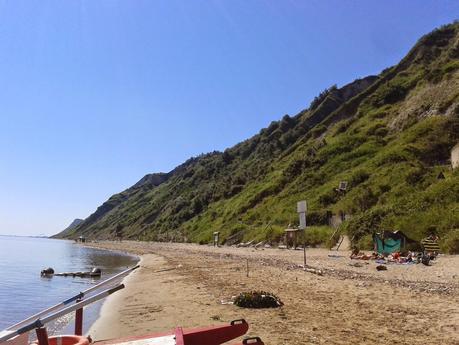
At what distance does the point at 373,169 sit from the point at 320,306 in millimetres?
36909

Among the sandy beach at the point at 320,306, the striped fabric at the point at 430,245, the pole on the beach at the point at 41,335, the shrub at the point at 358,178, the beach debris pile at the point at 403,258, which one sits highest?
the shrub at the point at 358,178

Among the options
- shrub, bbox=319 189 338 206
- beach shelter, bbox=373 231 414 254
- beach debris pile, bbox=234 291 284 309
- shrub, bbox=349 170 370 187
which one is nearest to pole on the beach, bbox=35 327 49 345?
beach debris pile, bbox=234 291 284 309

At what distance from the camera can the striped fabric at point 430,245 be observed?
2456cm

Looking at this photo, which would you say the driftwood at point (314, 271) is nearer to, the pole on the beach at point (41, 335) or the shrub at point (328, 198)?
the pole on the beach at point (41, 335)

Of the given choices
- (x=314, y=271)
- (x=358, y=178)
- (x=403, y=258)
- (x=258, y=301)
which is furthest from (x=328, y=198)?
(x=258, y=301)

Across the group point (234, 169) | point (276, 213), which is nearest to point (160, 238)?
point (234, 169)

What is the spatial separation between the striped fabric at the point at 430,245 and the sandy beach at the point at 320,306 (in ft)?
10.4

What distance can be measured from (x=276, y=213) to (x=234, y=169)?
227 feet

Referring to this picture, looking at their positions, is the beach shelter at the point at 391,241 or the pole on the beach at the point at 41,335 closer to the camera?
the pole on the beach at the point at 41,335

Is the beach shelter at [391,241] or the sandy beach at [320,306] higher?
the beach shelter at [391,241]

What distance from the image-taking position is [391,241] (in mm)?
26594

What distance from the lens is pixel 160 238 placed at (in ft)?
344

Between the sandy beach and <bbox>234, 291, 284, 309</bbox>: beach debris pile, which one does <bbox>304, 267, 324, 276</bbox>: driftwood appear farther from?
<bbox>234, 291, 284, 309</bbox>: beach debris pile

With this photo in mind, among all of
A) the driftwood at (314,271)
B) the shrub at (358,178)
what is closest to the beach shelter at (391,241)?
the driftwood at (314,271)
